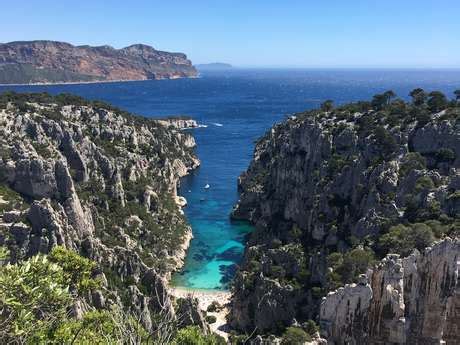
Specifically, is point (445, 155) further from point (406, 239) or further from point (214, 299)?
point (214, 299)

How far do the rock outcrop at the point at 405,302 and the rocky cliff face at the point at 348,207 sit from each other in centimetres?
16

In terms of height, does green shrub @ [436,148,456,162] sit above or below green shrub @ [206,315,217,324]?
above

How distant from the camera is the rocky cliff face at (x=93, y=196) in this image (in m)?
44.7

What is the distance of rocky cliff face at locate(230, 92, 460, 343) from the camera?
3734 cm

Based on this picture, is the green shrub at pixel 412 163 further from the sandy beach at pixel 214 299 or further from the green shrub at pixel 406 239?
the sandy beach at pixel 214 299

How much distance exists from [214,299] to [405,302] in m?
26.7

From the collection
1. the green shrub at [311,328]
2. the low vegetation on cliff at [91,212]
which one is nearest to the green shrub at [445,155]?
the green shrub at [311,328]

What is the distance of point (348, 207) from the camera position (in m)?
50.6

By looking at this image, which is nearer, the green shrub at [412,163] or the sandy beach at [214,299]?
the sandy beach at [214,299]

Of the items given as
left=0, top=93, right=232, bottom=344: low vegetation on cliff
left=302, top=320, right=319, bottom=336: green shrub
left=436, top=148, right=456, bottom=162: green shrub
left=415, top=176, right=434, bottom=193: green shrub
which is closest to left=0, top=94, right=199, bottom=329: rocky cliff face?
left=0, top=93, right=232, bottom=344: low vegetation on cliff

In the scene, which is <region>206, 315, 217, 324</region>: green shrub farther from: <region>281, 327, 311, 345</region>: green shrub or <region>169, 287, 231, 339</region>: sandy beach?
<region>281, 327, 311, 345</region>: green shrub

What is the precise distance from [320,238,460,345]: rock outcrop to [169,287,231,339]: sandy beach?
18266mm

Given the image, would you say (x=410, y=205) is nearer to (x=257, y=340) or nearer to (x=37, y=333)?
(x=257, y=340)

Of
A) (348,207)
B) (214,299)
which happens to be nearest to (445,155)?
(348,207)
